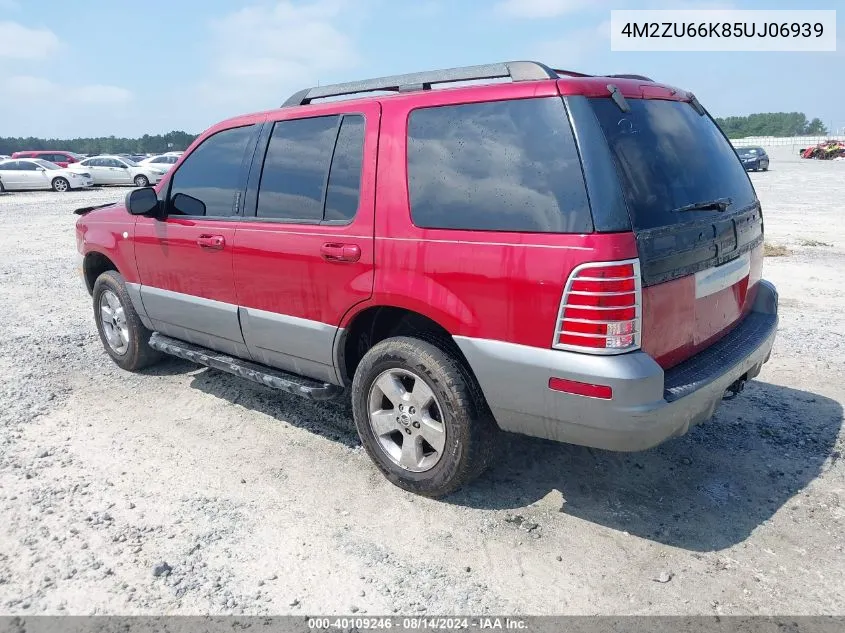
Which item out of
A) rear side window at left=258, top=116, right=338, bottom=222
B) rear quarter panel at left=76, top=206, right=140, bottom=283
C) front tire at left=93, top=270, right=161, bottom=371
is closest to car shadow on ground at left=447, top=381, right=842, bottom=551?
rear side window at left=258, top=116, right=338, bottom=222

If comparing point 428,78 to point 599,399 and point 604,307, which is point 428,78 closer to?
point 604,307

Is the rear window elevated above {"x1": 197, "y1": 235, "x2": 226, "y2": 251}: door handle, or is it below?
Answer: above

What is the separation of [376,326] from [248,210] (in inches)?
46.3

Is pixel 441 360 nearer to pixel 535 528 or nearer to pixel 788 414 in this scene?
pixel 535 528

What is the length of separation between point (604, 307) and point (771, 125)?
109m

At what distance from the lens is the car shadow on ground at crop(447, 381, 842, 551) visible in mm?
3238

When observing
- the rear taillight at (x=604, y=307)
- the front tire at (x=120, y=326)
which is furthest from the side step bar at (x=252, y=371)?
the rear taillight at (x=604, y=307)

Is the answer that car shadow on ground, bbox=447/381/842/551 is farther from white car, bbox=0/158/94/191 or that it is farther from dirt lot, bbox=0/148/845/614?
white car, bbox=0/158/94/191

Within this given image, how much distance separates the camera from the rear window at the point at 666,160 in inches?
111

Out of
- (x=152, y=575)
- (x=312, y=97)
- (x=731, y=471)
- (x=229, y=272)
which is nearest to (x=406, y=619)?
(x=152, y=575)

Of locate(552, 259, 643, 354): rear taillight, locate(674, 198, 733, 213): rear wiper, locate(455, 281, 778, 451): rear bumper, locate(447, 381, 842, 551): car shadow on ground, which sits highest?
locate(674, 198, 733, 213): rear wiper

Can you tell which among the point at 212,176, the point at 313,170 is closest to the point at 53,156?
the point at 212,176

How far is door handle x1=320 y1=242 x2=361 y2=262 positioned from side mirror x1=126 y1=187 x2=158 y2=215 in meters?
1.68

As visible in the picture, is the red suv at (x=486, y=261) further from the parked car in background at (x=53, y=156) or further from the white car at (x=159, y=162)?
the parked car in background at (x=53, y=156)
